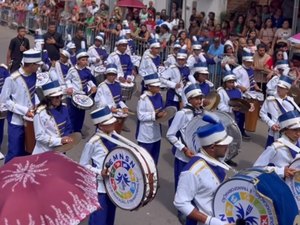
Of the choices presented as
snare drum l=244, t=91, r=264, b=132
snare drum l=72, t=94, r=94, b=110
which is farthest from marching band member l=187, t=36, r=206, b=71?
snare drum l=72, t=94, r=94, b=110

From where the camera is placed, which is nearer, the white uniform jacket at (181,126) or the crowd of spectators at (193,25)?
the white uniform jacket at (181,126)

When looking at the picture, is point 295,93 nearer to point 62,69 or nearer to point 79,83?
point 79,83

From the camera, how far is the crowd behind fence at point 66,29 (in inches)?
591

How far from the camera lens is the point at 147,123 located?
28.4ft

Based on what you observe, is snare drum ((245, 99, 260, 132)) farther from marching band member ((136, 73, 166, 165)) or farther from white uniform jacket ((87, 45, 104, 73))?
white uniform jacket ((87, 45, 104, 73))

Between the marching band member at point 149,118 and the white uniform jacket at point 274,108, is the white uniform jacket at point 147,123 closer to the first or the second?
the marching band member at point 149,118

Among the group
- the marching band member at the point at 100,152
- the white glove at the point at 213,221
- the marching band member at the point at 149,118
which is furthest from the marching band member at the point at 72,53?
the white glove at the point at 213,221

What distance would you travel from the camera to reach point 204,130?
198 inches

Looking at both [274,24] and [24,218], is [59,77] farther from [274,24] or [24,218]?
[24,218]

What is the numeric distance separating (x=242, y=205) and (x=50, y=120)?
135 inches

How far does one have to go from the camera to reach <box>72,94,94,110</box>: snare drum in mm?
10516

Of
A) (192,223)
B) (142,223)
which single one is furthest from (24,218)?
(142,223)

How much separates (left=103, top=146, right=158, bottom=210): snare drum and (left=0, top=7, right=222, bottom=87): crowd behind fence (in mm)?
9336

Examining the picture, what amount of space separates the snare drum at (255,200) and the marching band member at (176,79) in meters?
6.72
